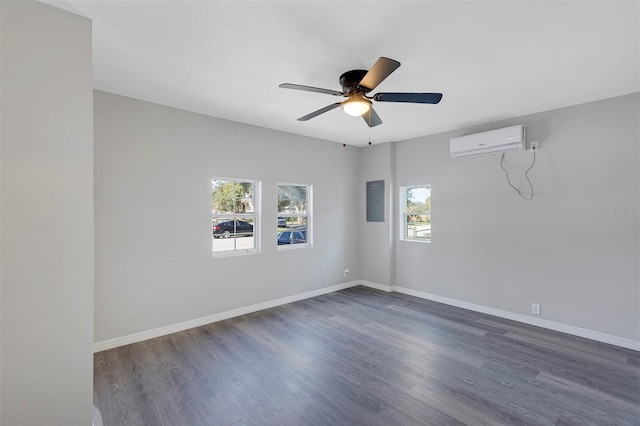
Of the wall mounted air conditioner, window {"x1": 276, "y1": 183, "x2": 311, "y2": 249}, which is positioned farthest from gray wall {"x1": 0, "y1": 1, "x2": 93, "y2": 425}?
the wall mounted air conditioner

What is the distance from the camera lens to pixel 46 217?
1752 mm

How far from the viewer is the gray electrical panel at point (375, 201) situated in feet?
17.7

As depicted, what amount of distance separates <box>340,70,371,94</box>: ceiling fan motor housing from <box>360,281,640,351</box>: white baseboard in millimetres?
3574

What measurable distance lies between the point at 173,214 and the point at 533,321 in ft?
15.4

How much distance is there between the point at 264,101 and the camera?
10.8ft

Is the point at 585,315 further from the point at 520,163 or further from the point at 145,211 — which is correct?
the point at 145,211

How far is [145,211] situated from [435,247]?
13.6 feet

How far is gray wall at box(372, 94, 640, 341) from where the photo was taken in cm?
315

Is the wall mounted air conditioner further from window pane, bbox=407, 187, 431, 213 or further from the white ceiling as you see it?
window pane, bbox=407, 187, 431, 213

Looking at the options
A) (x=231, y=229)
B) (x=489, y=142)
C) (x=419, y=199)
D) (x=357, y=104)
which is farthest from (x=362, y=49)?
(x=419, y=199)

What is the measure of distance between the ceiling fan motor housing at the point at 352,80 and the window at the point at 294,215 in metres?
2.38

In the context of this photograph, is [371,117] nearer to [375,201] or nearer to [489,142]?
[489,142]

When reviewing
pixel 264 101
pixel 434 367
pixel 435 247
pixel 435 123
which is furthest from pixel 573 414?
pixel 264 101

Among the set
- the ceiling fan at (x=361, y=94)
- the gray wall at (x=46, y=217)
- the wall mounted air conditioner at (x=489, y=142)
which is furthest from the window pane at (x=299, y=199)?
the gray wall at (x=46, y=217)
